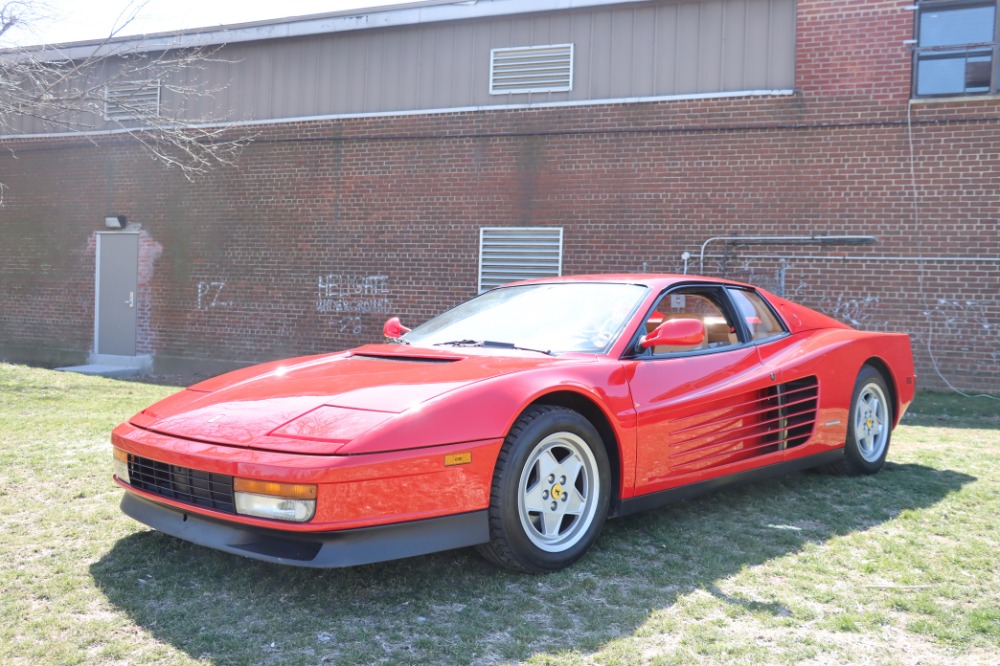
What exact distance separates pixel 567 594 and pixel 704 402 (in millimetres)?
1307

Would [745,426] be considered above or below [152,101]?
below

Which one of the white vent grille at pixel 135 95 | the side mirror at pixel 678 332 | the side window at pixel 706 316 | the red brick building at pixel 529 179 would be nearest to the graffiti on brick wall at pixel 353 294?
the red brick building at pixel 529 179

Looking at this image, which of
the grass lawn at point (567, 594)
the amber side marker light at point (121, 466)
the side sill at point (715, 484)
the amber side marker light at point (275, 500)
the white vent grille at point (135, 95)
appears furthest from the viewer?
the white vent grille at point (135, 95)

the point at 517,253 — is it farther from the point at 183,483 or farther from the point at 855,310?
the point at 183,483

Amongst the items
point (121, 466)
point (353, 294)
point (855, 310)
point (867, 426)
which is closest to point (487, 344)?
point (121, 466)

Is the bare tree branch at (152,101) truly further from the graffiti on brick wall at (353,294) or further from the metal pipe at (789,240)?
the metal pipe at (789,240)

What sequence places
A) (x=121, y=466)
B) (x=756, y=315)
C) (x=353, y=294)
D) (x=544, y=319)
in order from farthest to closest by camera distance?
(x=353, y=294)
(x=756, y=315)
(x=544, y=319)
(x=121, y=466)

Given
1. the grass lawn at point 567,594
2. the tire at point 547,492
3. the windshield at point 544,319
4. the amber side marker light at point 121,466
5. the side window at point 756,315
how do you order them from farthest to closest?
the side window at point 756,315, the windshield at point 544,319, the amber side marker light at point 121,466, the tire at point 547,492, the grass lawn at point 567,594

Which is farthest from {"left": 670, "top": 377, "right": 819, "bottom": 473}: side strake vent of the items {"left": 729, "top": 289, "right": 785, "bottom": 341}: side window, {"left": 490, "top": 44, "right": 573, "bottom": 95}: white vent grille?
{"left": 490, "top": 44, "right": 573, "bottom": 95}: white vent grille

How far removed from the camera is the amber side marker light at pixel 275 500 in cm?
283

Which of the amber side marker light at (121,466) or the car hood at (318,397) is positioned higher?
the car hood at (318,397)

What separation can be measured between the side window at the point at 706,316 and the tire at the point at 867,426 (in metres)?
1.08

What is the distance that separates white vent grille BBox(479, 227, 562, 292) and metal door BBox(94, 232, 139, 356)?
616 cm

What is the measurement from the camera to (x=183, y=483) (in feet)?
10.4
